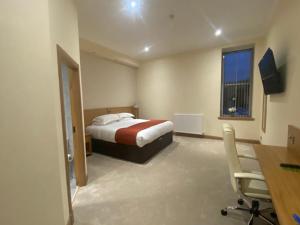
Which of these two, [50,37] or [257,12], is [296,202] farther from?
[257,12]

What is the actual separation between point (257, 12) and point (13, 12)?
3.67 m

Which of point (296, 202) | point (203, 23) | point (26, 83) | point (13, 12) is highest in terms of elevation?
point (203, 23)

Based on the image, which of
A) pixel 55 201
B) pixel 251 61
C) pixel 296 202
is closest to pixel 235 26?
pixel 251 61

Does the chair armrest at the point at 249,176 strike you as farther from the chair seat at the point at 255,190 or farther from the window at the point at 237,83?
the window at the point at 237,83

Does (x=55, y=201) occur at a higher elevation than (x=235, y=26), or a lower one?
lower

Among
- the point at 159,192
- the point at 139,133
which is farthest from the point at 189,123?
the point at 159,192

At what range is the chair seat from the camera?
141cm

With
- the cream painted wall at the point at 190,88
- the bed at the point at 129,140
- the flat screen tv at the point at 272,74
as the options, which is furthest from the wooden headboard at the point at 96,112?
the flat screen tv at the point at 272,74

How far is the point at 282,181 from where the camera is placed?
1081 mm

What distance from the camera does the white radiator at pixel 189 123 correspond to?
16.3 feet

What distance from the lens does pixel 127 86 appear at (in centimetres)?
583

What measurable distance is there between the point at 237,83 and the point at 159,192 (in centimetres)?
394

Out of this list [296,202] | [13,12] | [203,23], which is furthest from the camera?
[203,23]

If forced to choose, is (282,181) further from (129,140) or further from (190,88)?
(190,88)
